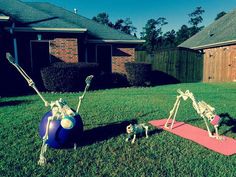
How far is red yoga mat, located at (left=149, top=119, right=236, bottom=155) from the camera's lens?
470cm

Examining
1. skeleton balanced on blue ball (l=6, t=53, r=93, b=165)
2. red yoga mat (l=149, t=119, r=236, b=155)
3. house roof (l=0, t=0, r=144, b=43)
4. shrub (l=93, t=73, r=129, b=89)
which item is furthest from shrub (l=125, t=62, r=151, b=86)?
skeleton balanced on blue ball (l=6, t=53, r=93, b=165)

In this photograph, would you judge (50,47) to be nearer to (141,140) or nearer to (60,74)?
(60,74)

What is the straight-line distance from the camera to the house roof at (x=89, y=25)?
16156mm

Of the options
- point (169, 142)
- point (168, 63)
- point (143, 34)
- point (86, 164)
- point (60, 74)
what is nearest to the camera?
A: point (86, 164)

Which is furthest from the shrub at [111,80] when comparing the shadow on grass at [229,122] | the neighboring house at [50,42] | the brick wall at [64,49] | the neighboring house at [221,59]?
the shadow on grass at [229,122]

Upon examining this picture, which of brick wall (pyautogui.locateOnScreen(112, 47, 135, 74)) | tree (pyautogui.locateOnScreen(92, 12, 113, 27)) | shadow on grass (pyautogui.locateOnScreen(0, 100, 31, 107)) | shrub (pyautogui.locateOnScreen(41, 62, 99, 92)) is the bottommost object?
shadow on grass (pyautogui.locateOnScreen(0, 100, 31, 107))

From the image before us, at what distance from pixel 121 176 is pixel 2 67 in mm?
9777

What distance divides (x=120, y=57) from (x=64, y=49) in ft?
13.8

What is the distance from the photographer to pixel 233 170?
3.86m

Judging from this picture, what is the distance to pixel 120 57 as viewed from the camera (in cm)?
1631

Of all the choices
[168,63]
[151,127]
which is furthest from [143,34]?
[151,127]

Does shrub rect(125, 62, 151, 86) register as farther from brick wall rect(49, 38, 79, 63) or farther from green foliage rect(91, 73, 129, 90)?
brick wall rect(49, 38, 79, 63)

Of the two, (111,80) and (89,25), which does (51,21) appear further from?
(111,80)

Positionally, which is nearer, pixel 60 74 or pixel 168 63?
pixel 60 74
